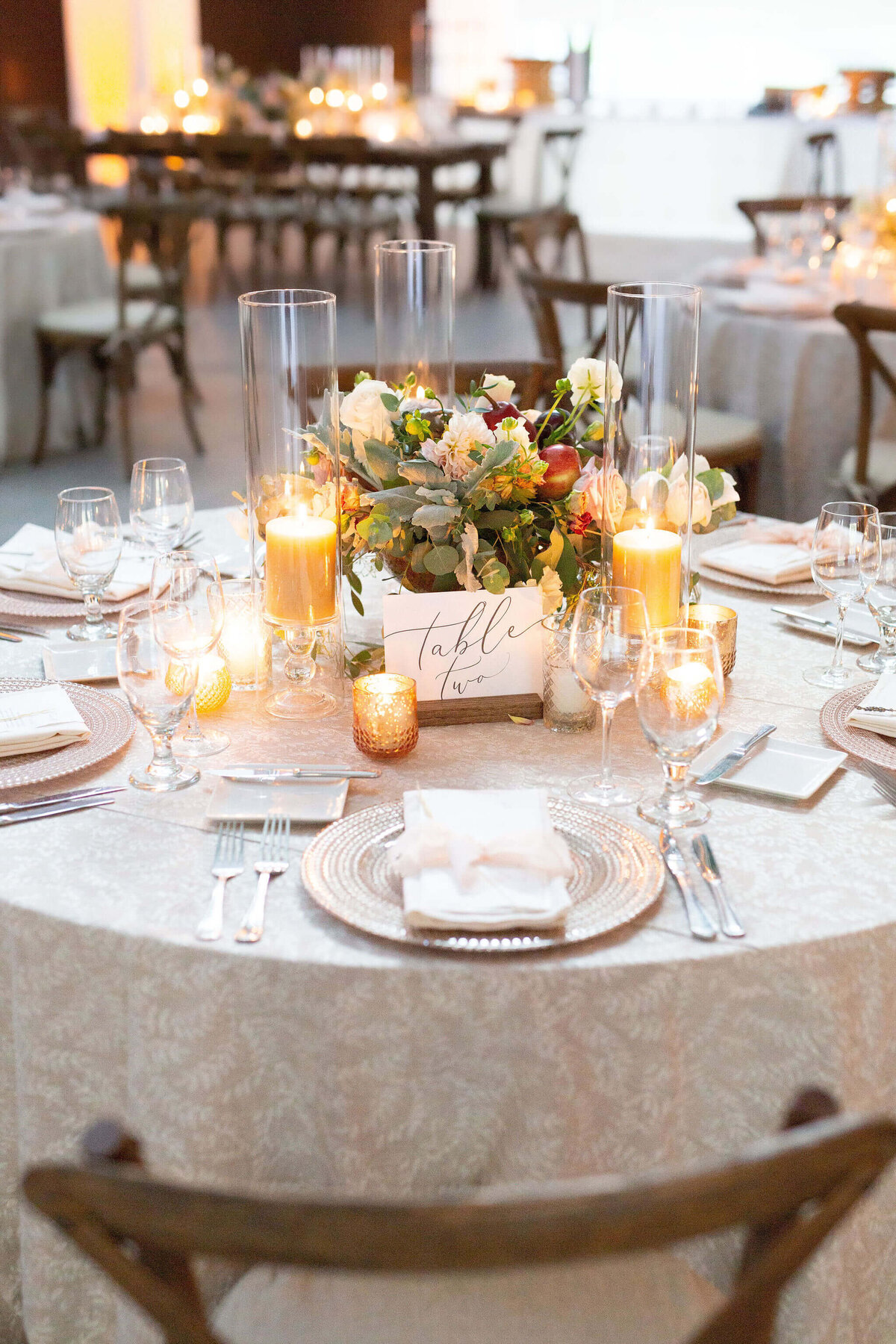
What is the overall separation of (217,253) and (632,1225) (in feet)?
34.4

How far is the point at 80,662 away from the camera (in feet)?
5.32

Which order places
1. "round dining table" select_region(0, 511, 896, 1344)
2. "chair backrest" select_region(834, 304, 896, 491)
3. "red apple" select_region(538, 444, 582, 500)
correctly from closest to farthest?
1. "round dining table" select_region(0, 511, 896, 1344)
2. "red apple" select_region(538, 444, 582, 500)
3. "chair backrest" select_region(834, 304, 896, 491)

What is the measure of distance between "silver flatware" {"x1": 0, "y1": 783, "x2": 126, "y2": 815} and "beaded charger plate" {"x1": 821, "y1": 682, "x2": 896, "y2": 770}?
747 millimetres

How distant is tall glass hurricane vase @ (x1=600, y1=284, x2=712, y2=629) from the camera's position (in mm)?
1392

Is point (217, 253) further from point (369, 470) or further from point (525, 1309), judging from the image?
point (525, 1309)

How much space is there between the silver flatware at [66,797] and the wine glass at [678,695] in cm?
53

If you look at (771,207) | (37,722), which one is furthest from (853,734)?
(771,207)

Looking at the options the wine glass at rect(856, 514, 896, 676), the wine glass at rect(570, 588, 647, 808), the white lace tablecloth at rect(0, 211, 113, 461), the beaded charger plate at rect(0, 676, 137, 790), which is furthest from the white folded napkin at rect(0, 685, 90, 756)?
the white lace tablecloth at rect(0, 211, 113, 461)

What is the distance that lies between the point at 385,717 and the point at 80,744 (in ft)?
1.08

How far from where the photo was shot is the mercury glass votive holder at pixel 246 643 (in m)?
1.54

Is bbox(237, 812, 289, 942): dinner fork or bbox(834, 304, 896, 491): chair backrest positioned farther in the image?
bbox(834, 304, 896, 491): chair backrest

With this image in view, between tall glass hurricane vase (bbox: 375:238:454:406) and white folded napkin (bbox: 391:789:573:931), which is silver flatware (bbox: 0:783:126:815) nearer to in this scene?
white folded napkin (bbox: 391:789:573:931)

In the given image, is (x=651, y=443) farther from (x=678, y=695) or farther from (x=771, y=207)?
(x=771, y=207)

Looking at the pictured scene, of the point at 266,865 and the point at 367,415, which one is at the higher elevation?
the point at 367,415
